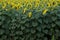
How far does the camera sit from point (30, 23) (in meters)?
4.38

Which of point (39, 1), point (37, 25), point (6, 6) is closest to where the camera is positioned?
point (37, 25)

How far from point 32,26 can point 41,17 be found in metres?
0.27

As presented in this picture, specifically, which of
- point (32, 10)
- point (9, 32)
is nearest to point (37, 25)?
point (32, 10)

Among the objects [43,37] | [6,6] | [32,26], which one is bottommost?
[43,37]

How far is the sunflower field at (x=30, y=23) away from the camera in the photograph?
14.4ft

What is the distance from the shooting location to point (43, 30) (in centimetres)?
439

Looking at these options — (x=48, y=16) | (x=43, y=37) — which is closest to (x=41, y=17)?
(x=48, y=16)

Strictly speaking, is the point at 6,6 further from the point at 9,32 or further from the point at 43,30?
the point at 43,30

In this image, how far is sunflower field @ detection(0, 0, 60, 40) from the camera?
14.4ft

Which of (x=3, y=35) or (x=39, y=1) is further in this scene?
(x=39, y=1)

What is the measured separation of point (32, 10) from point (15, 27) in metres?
0.54

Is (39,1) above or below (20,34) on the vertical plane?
above

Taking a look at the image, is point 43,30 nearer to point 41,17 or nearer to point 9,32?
point 41,17

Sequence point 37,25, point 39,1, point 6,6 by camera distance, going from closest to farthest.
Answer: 1. point 37,25
2. point 6,6
3. point 39,1
